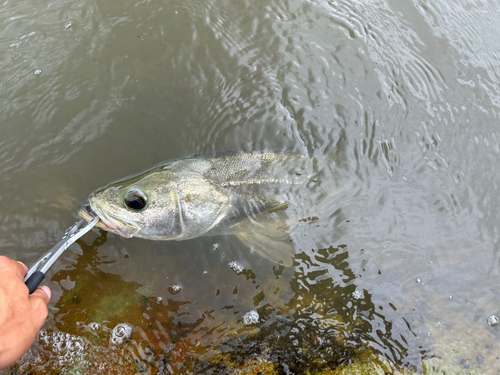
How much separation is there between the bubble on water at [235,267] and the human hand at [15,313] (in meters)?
1.89

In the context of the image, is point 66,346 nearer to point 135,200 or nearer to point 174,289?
point 174,289

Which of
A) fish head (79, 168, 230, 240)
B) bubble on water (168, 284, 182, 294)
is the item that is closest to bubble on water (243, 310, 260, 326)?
bubble on water (168, 284, 182, 294)

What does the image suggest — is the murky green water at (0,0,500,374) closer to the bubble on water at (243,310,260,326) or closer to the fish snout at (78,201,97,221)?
the bubble on water at (243,310,260,326)

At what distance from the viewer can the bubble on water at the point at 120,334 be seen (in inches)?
125

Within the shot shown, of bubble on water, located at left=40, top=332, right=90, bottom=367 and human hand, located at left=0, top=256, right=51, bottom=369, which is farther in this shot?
bubble on water, located at left=40, top=332, right=90, bottom=367

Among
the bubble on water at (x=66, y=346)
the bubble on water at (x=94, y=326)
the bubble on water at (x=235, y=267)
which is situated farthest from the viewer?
the bubble on water at (x=235, y=267)

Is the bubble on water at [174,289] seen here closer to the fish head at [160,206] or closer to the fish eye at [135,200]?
the fish head at [160,206]

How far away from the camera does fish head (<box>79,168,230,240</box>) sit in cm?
315

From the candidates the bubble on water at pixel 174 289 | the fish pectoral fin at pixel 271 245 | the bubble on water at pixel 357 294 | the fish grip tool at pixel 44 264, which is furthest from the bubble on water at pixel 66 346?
the bubble on water at pixel 357 294

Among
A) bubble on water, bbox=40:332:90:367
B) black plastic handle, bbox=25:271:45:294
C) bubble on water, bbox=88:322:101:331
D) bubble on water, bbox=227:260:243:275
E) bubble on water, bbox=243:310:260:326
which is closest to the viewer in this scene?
black plastic handle, bbox=25:271:45:294

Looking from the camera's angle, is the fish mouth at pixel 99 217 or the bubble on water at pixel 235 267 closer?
the fish mouth at pixel 99 217

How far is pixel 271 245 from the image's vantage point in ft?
12.3

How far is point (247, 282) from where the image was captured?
A: 3.58 metres

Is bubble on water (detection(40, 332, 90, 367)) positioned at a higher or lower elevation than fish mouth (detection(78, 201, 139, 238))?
lower
